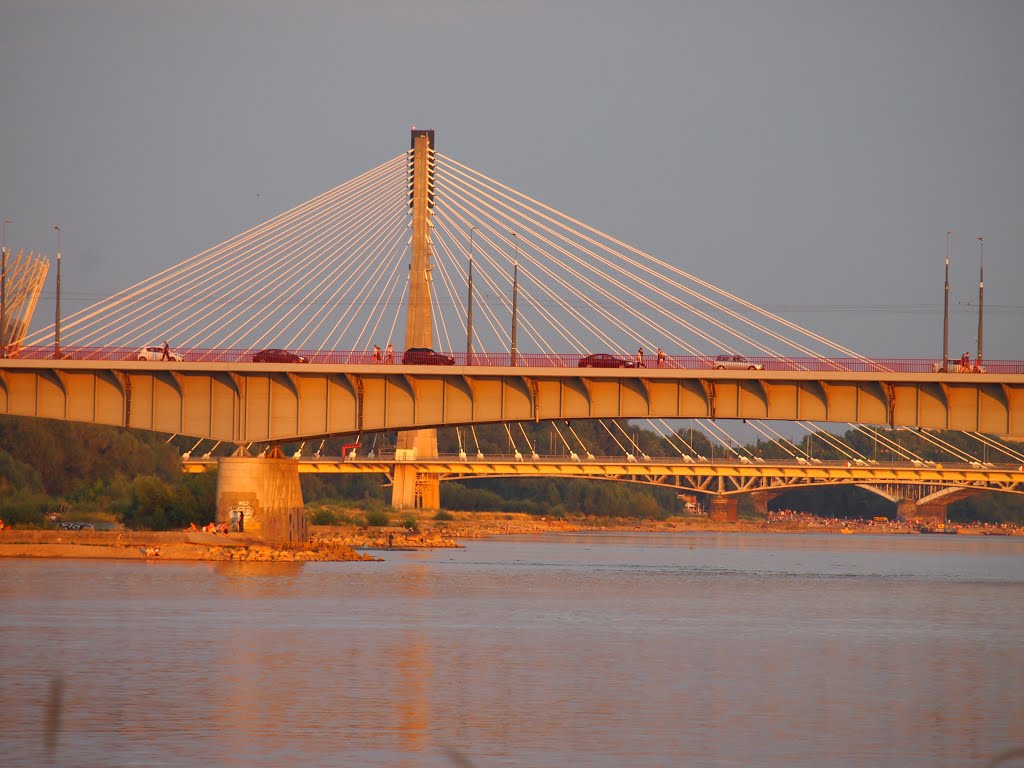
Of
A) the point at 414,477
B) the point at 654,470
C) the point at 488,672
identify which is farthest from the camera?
the point at 414,477

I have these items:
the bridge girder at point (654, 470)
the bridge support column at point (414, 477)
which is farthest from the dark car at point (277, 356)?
the bridge support column at point (414, 477)

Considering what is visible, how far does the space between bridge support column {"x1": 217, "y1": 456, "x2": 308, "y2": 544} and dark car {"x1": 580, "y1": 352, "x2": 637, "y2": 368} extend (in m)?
14.7

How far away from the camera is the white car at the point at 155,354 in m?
71.1

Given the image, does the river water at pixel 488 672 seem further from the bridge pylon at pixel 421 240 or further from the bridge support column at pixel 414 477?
the bridge support column at pixel 414 477

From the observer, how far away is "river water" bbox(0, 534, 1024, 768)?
25.5 m

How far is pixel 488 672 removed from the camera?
115 feet

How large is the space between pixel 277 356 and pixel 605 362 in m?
14.8

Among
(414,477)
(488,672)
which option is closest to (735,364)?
(488,672)

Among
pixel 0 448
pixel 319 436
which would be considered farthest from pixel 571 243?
pixel 0 448

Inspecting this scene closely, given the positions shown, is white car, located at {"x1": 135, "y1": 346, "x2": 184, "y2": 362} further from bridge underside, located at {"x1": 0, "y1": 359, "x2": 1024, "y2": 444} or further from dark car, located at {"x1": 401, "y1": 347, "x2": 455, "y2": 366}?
dark car, located at {"x1": 401, "y1": 347, "x2": 455, "y2": 366}

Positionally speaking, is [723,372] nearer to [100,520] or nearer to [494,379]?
[494,379]

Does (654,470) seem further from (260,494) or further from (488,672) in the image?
(488,672)

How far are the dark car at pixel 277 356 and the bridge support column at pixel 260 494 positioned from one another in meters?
4.58

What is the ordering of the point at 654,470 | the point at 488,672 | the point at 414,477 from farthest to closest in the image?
1. the point at 414,477
2. the point at 654,470
3. the point at 488,672
